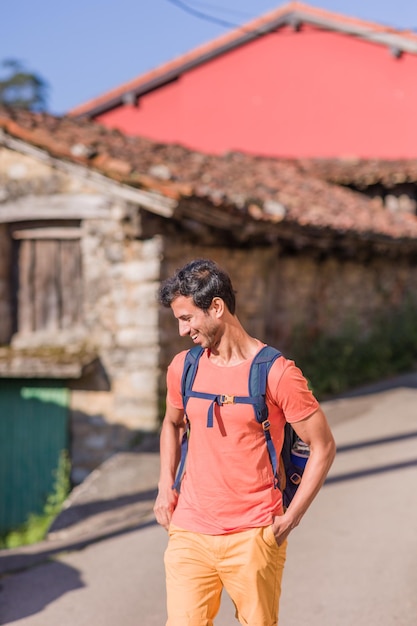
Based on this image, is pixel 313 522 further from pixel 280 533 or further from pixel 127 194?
pixel 127 194

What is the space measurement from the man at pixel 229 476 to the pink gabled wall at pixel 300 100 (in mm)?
14475

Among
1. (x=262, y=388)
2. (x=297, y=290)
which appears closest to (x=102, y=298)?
(x=297, y=290)

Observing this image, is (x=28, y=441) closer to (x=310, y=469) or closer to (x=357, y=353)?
(x=357, y=353)

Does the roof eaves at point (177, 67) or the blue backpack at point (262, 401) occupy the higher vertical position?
the roof eaves at point (177, 67)

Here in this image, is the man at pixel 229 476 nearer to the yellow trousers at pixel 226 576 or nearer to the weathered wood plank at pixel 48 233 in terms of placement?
the yellow trousers at pixel 226 576

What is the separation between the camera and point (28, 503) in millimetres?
8375

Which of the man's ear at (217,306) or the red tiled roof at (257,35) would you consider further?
the red tiled roof at (257,35)

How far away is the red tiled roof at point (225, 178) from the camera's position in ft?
26.2

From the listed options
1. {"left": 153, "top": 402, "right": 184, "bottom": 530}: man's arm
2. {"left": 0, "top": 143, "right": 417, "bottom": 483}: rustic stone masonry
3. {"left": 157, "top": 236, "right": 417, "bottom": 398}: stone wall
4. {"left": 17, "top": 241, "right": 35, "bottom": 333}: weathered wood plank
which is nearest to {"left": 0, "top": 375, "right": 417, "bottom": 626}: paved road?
{"left": 0, "top": 143, "right": 417, "bottom": 483}: rustic stone masonry

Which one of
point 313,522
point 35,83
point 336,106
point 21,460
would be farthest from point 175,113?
point 35,83

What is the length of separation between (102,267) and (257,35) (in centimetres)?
1046

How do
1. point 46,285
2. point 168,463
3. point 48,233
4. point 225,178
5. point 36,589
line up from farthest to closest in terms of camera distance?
point 225,178
point 46,285
point 48,233
point 36,589
point 168,463

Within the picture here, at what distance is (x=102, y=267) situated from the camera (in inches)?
318

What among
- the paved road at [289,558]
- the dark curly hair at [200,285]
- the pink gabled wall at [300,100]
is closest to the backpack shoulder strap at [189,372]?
the dark curly hair at [200,285]
